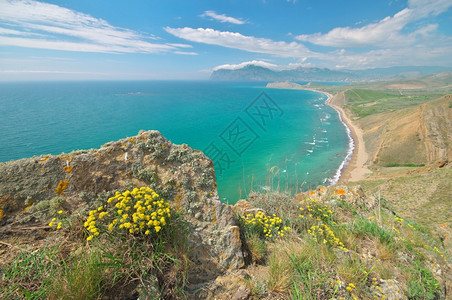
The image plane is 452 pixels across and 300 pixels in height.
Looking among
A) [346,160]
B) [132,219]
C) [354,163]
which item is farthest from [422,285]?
[346,160]

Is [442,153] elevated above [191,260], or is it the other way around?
[191,260]

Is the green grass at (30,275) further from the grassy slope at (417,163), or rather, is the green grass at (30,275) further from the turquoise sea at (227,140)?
the turquoise sea at (227,140)

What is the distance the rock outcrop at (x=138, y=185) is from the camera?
3.18m

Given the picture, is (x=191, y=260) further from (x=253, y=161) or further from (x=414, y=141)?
(x=414, y=141)

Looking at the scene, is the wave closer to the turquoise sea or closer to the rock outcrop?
the turquoise sea

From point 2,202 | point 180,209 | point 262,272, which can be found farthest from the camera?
point 180,209

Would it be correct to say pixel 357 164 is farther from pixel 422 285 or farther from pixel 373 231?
pixel 422 285

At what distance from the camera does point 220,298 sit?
8.95 ft

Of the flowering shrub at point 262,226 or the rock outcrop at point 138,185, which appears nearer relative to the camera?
the rock outcrop at point 138,185

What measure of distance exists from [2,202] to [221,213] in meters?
3.52

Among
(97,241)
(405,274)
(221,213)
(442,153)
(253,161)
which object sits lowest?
(253,161)

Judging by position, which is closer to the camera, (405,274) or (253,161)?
(405,274)

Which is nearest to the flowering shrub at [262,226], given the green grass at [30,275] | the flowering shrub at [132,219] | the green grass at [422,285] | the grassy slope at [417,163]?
the flowering shrub at [132,219]

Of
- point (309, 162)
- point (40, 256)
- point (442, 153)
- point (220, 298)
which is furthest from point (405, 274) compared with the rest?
point (442, 153)
